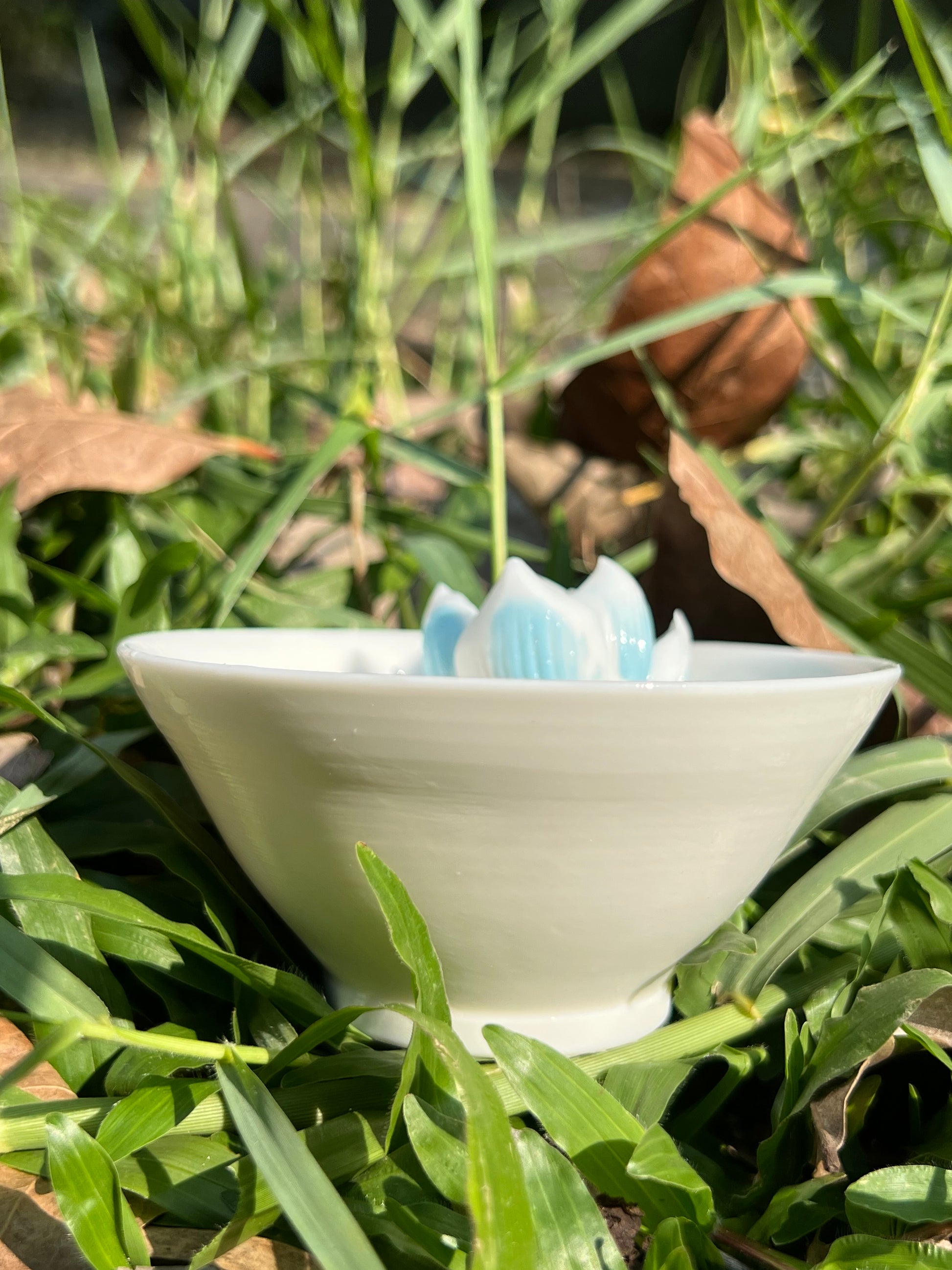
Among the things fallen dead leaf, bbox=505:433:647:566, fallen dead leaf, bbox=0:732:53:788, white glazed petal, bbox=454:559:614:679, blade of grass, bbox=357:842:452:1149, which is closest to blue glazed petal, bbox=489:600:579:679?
white glazed petal, bbox=454:559:614:679

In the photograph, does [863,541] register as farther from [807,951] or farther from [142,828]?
[142,828]

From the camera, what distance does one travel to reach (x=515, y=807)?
12.1 inches

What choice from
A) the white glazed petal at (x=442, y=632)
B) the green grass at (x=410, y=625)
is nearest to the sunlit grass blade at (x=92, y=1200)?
the green grass at (x=410, y=625)

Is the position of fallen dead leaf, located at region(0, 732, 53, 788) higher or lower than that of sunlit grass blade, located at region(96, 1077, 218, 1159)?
higher

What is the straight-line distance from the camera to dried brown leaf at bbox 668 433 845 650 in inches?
19.4

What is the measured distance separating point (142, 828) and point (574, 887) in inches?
8.0

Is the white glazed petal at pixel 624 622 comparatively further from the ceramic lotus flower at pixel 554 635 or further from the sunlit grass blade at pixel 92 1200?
the sunlit grass blade at pixel 92 1200

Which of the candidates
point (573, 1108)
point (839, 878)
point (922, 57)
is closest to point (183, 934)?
point (573, 1108)

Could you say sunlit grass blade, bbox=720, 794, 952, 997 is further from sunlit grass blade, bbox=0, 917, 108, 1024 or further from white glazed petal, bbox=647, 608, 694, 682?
sunlit grass blade, bbox=0, 917, 108, 1024

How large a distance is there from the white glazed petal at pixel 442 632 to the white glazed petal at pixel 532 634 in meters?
0.04

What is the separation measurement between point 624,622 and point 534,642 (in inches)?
1.9

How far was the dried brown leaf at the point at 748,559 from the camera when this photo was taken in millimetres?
494

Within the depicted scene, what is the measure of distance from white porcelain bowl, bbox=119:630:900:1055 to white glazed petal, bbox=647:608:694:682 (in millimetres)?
92

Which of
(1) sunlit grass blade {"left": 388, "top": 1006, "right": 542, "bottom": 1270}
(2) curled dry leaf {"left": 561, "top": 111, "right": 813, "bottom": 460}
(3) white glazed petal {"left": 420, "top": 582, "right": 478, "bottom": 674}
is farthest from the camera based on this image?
(2) curled dry leaf {"left": 561, "top": 111, "right": 813, "bottom": 460}
